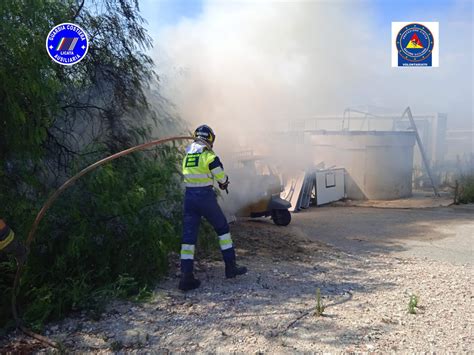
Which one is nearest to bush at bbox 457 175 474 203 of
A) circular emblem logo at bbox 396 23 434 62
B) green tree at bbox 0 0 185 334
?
circular emblem logo at bbox 396 23 434 62

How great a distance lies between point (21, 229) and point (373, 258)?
4.48 m

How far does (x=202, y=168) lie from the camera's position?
15.5 feet

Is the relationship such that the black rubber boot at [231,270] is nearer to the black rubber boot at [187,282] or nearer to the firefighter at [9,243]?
the black rubber boot at [187,282]

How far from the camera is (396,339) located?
3490mm

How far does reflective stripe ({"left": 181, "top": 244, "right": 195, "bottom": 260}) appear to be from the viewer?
4641mm

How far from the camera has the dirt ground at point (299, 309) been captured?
346cm

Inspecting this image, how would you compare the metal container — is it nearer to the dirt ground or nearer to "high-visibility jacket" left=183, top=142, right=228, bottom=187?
the dirt ground

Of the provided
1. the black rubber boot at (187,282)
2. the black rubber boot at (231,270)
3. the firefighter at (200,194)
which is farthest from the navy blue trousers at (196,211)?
the black rubber boot at (231,270)

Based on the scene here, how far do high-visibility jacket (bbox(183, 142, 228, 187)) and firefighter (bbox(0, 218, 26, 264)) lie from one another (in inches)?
69.8

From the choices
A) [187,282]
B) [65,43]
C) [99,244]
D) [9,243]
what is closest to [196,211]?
[187,282]

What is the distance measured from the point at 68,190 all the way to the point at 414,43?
1062cm

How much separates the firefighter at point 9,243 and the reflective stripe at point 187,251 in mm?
1571

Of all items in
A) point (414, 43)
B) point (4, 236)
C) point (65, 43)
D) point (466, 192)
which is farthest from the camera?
point (466, 192)

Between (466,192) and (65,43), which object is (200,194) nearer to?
(65,43)
